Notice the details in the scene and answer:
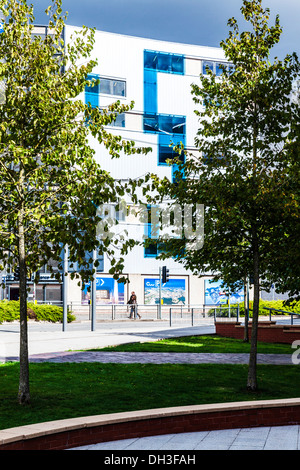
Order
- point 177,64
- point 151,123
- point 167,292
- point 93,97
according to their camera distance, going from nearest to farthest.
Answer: point 93,97 < point 167,292 < point 151,123 < point 177,64

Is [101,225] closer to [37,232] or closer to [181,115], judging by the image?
[37,232]

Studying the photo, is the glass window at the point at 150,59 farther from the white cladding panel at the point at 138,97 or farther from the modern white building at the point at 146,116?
the white cladding panel at the point at 138,97

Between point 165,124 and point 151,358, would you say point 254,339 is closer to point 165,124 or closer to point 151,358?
point 151,358

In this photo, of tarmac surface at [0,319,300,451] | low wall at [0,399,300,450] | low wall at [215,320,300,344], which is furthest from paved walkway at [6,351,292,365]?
low wall at [0,399,300,450]

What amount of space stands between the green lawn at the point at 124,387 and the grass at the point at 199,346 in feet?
13.0

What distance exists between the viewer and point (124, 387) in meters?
11.2

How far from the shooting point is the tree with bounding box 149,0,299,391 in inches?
440

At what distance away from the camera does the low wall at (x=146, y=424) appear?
692 cm

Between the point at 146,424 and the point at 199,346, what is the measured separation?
1271cm

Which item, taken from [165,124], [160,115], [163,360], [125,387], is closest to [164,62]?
[160,115]

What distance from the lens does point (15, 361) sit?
14891 millimetres

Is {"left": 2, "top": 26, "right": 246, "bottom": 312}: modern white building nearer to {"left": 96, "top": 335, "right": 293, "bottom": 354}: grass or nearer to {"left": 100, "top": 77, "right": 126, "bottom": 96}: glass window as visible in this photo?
{"left": 100, "top": 77, "right": 126, "bottom": 96}: glass window

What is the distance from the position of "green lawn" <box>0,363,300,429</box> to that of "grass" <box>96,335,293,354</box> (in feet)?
13.0

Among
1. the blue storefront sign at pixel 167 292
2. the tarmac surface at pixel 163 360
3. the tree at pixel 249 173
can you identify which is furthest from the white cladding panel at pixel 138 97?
the tree at pixel 249 173
